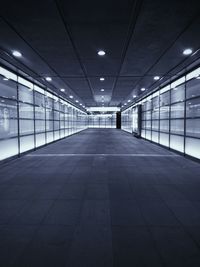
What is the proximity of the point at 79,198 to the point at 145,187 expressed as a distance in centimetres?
195

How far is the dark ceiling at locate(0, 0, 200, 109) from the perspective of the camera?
4.12m

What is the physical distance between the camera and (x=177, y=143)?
34.6 feet

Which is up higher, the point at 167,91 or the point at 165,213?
the point at 167,91

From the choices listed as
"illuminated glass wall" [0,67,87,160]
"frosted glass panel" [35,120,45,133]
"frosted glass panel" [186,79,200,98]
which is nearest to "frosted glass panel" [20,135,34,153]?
"illuminated glass wall" [0,67,87,160]

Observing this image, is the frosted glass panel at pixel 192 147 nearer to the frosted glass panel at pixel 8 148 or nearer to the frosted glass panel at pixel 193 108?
the frosted glass panel at pixel 193 108

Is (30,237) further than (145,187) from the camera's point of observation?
No

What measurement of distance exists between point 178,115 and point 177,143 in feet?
5.49

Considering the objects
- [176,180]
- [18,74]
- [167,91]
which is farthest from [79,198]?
[167,91]

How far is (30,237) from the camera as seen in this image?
9.68 feet

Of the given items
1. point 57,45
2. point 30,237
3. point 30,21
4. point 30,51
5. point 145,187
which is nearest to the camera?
point 30,237

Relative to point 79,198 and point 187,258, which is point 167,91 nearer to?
point 79,198

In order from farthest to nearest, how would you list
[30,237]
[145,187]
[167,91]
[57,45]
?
1. [167,91]
2. [57,45]
3. [145,187]
4. [30,237]

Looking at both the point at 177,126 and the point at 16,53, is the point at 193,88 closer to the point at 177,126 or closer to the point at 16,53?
the point at 177,126

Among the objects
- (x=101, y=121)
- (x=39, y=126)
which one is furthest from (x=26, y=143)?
(x=101, y=121)
